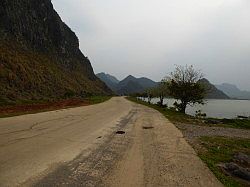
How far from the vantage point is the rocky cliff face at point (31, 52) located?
61.1 metres

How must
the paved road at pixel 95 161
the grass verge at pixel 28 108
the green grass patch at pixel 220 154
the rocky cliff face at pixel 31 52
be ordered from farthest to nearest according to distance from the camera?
the rocky cliff face at pixel 31 52, the grass verge at pixel 28 108, the green grass patch at pixel 220 154, the paved road at pixel 95 161

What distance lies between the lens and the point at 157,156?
11805mm

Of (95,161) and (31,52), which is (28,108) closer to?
(95,161)

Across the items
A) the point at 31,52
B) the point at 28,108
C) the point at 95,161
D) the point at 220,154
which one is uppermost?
the point at 31,52

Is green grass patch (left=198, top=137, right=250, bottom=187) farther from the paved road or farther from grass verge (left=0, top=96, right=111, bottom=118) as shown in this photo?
grass verge (left=0, top=96, right=111, bottom=118)

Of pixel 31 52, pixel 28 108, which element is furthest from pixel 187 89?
pixel 31 52

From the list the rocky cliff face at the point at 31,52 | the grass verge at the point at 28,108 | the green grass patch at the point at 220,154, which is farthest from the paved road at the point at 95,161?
the rocky cliff face at the point at 31,52

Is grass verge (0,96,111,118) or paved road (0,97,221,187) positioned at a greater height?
grass verge (0,96,111,118)

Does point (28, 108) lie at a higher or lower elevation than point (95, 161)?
higher

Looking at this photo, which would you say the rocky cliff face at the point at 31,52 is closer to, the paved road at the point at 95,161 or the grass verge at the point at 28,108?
the grass verge at the point at 28,108

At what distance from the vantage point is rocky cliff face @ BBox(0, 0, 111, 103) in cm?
6112

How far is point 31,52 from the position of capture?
3676 inches

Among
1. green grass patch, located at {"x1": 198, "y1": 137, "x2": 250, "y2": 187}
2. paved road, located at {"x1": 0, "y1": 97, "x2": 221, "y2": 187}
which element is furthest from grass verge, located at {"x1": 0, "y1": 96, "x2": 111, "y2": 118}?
green grass patch, located at {"x1": 198, "y1": 137, "x2": 250, "y2": 187}

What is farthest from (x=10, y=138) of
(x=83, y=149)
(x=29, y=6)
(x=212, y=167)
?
(x=29, y=6)
